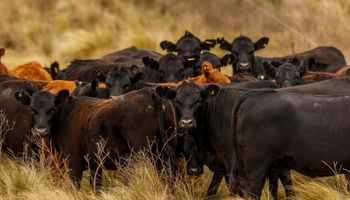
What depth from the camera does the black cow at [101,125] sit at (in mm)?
9750

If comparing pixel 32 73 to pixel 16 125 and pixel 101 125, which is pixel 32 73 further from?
pixel 101 125

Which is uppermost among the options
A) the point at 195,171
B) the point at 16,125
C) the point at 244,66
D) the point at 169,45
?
the point at 169,45

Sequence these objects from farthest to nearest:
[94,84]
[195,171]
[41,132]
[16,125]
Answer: [94,84]
[16,125]
[41,132]
[195,171]

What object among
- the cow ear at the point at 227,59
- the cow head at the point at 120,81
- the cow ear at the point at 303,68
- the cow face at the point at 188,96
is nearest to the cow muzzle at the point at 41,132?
the cow face at the point at 188,96

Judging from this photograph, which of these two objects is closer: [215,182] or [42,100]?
[215,182]

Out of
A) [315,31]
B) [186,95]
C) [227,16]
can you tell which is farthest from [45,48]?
[186,95]

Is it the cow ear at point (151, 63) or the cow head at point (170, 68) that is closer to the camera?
the cow head at point (170, 68)

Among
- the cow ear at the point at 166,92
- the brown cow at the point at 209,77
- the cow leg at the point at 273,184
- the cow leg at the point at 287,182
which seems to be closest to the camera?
the cow leg at the point at 273,184

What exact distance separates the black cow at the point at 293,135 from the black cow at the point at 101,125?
143cm

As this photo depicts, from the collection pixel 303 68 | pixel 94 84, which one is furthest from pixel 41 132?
pixel 303 68

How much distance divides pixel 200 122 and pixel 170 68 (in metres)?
4.37

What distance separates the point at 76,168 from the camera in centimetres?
1027

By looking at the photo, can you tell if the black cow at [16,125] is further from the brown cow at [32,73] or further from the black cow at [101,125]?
the brown cow at [32,73]

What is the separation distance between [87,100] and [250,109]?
307 centimetres
